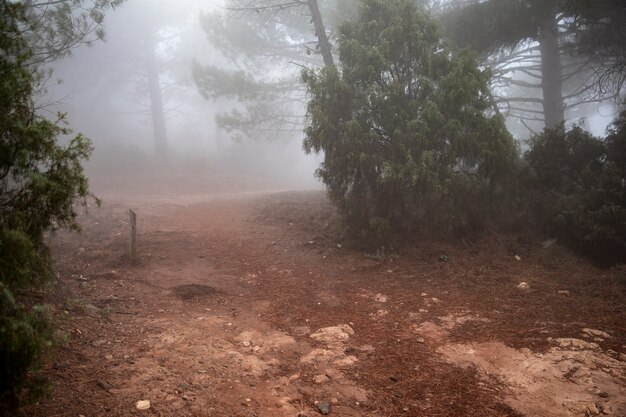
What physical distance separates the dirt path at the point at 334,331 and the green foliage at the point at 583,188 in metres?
0.62

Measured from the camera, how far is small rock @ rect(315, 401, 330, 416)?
3710 millimetres

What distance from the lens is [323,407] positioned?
3762 millimetres

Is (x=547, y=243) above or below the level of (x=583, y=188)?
below

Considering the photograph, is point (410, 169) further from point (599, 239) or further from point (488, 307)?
point (599, 239)

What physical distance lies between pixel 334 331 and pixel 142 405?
8.68 ft

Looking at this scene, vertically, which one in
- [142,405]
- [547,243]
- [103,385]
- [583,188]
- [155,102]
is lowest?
[142,405]

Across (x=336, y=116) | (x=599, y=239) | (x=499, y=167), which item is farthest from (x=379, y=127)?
(x=599, y=239)

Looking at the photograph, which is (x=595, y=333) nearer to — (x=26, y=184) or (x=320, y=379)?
(x=320, y=379)

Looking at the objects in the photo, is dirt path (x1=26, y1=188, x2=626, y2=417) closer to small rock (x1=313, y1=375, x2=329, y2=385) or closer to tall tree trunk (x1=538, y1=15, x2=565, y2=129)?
small rock (x1=313, y1=375, x2=329, y2=385)

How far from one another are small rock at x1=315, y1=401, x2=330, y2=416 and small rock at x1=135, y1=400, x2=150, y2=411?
163 cm

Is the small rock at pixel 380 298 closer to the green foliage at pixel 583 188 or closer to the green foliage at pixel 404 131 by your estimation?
the green foliage at pixel 404 131

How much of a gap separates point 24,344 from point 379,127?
7116 mm

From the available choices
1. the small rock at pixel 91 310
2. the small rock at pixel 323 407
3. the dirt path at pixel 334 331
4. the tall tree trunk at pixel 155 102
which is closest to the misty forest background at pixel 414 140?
the dirt path at pixel 334 331

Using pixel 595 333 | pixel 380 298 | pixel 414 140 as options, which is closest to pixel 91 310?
pixel 380 298
